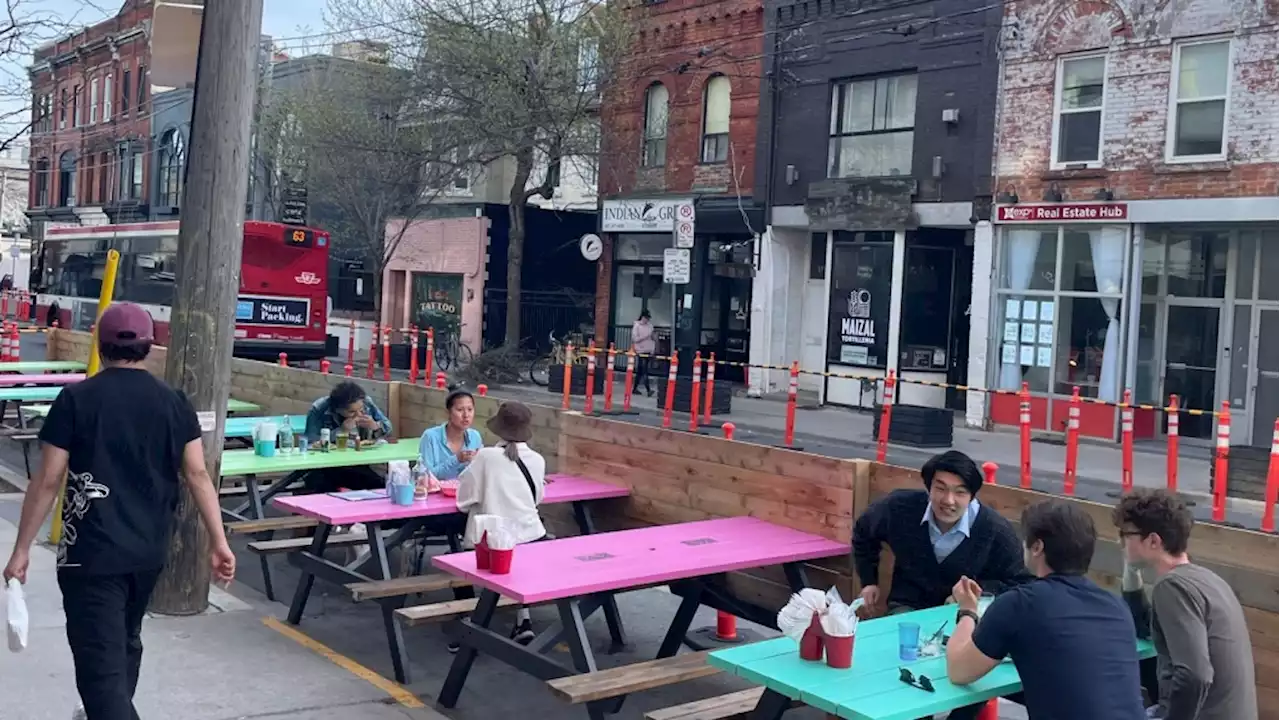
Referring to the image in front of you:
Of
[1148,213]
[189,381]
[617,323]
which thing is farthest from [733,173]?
[189,381]

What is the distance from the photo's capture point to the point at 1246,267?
59.4 ft

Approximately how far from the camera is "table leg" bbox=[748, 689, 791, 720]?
15.4 ft

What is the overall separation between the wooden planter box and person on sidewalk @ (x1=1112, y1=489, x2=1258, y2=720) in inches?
514

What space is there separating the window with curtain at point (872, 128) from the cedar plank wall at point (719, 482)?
46.9ft

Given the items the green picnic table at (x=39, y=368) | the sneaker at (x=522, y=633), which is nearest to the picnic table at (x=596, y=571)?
the sneaker at (x=522, y=633)

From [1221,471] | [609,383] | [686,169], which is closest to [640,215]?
[686,169]

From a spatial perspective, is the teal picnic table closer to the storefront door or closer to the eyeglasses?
the eyeglasses

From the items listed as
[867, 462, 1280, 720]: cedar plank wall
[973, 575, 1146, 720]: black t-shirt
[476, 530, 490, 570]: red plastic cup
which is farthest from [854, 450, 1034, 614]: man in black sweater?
[476, 530, 490, 570]: red plastic cup

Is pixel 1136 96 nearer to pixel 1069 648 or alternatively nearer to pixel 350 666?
pixel 350 666

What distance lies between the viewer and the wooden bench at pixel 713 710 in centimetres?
504

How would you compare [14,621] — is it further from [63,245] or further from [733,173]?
[63,245]

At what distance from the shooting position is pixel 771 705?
470cm

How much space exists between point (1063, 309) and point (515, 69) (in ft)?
37.5

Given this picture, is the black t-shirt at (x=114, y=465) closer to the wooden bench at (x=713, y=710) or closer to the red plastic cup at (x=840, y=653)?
the wooden bench at (x=713, y=710)
